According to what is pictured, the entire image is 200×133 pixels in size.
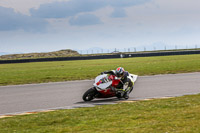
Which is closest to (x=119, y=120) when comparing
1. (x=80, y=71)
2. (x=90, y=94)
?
(x=90, y=94)

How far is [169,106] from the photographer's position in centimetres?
1008

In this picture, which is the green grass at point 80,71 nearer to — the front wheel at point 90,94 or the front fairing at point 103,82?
the front wheel at point 90,94

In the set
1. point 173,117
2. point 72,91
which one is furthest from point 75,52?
point 173,117

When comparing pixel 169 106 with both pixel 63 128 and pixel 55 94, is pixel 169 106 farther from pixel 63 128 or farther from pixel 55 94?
pixel 55 94

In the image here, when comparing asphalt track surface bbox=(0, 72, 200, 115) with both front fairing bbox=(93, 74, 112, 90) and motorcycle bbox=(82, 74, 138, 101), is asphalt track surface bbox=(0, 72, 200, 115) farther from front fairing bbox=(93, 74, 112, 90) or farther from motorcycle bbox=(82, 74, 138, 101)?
front fairing bbox=(93, 74, 112, 90)

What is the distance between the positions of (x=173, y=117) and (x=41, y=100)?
6608 mm

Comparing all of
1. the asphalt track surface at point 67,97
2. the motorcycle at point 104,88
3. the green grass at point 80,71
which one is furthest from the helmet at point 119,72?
the green grass at point 80,71

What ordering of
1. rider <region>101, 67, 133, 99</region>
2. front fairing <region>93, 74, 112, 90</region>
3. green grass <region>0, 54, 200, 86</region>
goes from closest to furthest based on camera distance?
front fairing <region>93, 74, 112, 90</region> < rider <region>101, 67, 133, 99</region> < green grass <region>0, 54, 200, 86</region>

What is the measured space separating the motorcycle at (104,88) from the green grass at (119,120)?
183cm

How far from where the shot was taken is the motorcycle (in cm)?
1252

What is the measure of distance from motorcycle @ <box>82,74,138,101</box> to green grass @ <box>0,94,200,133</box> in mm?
1828

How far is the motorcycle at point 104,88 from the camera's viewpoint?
1252 cm

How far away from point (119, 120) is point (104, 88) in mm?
4305

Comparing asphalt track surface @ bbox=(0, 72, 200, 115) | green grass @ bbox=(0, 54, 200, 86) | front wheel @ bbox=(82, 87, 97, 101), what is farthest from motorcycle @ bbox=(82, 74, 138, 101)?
green grass @ bbox=(0, 54, 200, 86)
